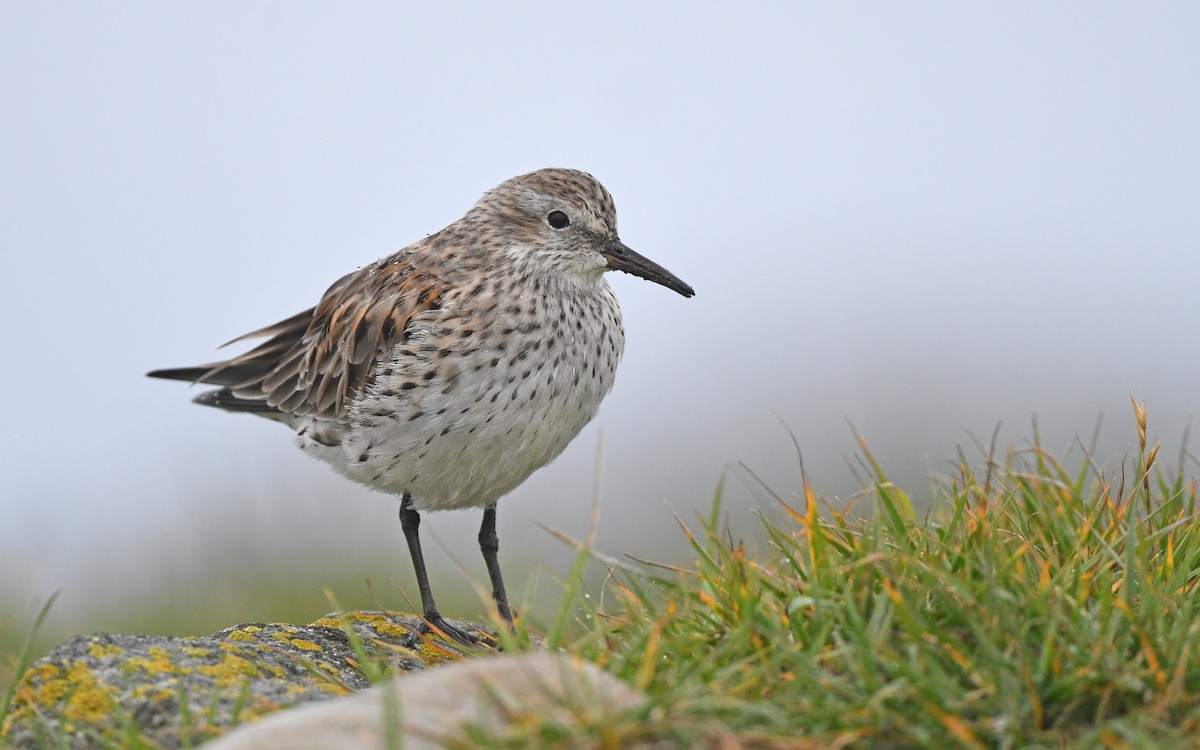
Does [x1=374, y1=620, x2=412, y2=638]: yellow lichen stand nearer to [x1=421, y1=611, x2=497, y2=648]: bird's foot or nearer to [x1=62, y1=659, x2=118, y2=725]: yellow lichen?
[x1=421, y1=611, x2=497, y2=648]: bird's foot

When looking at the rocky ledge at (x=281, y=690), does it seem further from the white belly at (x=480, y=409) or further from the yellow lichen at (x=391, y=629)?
the white belly at (x=480, y=409)

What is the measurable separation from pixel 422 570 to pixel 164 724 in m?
2.81

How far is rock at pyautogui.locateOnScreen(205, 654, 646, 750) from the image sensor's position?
3.53 meters

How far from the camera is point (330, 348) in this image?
764cm

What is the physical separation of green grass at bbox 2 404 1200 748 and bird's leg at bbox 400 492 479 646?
1.07 meters

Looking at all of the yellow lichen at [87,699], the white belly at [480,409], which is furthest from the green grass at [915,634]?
the yellow lichen at [87,699]

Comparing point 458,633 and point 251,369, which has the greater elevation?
point 251,369

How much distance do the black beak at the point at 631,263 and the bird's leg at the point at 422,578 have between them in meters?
1.83

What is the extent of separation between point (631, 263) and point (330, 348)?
6.23ft

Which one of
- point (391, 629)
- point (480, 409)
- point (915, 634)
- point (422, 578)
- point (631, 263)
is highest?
point (631, 263)

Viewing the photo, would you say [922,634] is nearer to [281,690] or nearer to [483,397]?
[281,690]

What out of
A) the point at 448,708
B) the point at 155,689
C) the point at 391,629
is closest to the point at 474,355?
the point at 391,629

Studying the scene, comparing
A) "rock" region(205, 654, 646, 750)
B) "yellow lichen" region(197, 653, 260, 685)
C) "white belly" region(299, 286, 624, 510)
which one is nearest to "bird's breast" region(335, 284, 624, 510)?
"white belly" region(299, 286, 624, 510)

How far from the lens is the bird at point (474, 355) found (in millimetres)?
6637
